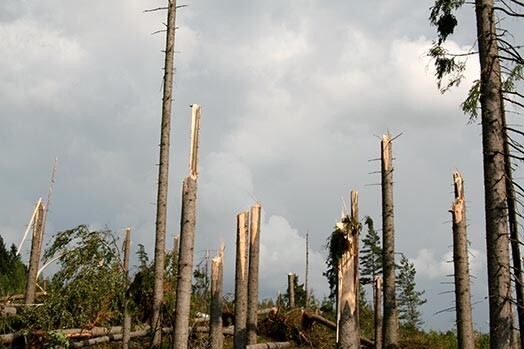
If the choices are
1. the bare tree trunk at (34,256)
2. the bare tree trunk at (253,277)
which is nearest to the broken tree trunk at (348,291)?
the bare tree trunk at (253,277)

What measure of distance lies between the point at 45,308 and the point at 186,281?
5.96 meters

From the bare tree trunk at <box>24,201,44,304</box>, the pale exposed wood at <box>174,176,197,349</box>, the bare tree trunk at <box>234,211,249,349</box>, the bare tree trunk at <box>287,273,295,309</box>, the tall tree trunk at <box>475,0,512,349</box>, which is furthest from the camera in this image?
the bare tree trunk at <box>287,273,295,309</box>

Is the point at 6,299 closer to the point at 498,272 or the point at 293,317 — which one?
the point at 293,317

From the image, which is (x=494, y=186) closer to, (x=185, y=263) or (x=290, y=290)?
(x=185, y=263)

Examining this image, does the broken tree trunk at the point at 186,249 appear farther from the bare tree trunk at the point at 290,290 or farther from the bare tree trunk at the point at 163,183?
the bare tree trunk at the point at 290,290

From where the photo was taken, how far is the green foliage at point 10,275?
814 inches

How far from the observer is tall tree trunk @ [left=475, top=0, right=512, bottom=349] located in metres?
8.10

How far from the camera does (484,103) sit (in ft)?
28.7

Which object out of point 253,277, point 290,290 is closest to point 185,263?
Result: point 253,277

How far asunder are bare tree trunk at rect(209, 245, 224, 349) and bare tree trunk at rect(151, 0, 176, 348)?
4.48 ft

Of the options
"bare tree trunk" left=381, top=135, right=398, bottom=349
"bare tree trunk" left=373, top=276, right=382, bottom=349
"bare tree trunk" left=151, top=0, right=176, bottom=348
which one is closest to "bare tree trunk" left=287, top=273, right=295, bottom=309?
"bare tree trunk" left=373, top=276, right=382, bottom=349

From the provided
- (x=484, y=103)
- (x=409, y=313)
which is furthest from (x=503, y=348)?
(x=409, y=313)

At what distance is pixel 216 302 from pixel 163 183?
3381 millimetres

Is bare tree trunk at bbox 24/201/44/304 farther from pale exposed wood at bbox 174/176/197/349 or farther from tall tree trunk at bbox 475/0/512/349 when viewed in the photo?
tall tree trunk at bbox 475/0/512/349
